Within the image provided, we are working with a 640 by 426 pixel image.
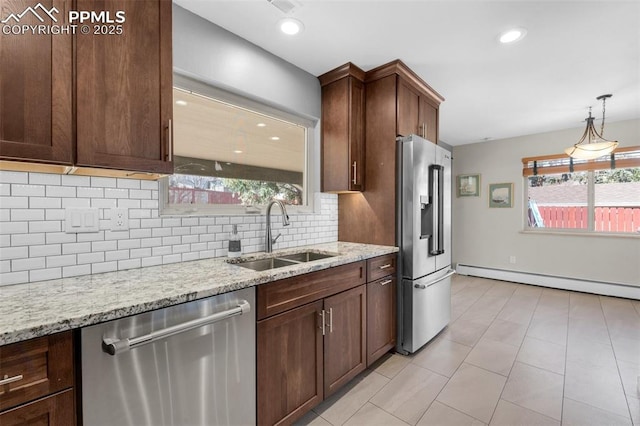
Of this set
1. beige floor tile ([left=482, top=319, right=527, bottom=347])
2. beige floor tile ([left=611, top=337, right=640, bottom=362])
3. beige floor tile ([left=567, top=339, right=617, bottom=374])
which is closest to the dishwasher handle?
beige floor tile ([left=482, top=319, right=527, bottom=347])

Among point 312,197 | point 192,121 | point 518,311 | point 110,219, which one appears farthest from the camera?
point 518,311

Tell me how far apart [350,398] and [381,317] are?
25.0 inches

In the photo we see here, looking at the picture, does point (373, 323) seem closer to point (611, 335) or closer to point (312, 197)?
point (312, 197)

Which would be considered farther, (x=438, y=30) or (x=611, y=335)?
(x=611, y=335)

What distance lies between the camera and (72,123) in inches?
44.9

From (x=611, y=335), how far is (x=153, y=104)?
4354 mm

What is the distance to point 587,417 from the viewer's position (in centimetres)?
172

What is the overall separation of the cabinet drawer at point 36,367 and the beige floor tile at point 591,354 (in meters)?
3.34

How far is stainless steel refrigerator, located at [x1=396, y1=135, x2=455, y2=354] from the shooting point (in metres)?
2.41

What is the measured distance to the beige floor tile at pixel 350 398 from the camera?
174cm

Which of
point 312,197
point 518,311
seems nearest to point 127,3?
point 312,197

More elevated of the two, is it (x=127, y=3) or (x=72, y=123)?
(x=127, y=3)

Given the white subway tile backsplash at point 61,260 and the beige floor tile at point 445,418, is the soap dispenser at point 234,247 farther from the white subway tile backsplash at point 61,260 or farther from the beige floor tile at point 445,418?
the beige floor tile at point 445,418

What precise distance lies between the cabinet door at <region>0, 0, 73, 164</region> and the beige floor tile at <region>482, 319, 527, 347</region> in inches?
139
